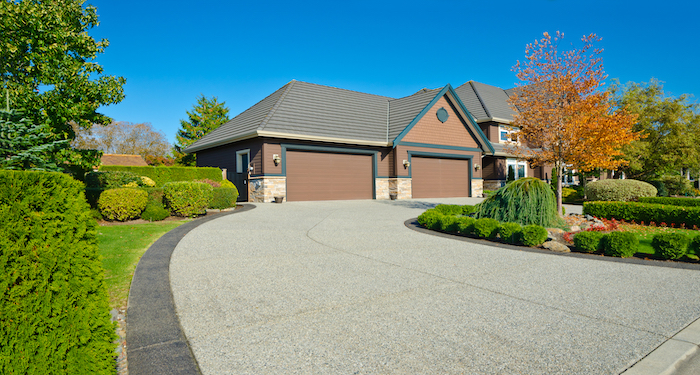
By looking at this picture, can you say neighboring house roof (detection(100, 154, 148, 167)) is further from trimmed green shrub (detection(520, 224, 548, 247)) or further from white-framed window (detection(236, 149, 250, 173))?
trimmed green shrub (detection(520, 224, 548, 247))

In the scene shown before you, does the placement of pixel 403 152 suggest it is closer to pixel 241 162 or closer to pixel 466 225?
pixel 241 162

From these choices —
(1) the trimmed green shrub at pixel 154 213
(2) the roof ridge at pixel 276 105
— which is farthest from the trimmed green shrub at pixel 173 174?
(1) the trimmed green shrub at pixel 154 213

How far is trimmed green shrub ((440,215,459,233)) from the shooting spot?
8633 mm

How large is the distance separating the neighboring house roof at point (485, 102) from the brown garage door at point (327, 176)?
37.9 ft

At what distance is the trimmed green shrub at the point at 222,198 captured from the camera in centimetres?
1260

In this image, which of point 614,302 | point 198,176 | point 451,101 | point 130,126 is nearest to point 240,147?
point 198,176

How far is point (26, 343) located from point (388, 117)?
72.9 feet

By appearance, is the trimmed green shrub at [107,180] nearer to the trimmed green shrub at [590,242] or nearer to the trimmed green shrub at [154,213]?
the trimmed green shrub at [154,213]

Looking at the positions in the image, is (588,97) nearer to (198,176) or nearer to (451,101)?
(451,101)

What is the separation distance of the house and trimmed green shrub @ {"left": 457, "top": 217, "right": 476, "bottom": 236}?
1052 centimetres

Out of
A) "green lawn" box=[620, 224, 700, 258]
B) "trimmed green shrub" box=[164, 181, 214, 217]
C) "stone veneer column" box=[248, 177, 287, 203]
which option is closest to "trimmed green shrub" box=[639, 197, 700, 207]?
"green lawn" box=[620, 224, 700, 258]

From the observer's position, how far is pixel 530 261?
6.05 metres

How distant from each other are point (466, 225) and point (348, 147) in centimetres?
1175

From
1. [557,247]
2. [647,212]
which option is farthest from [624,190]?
[557,247]
